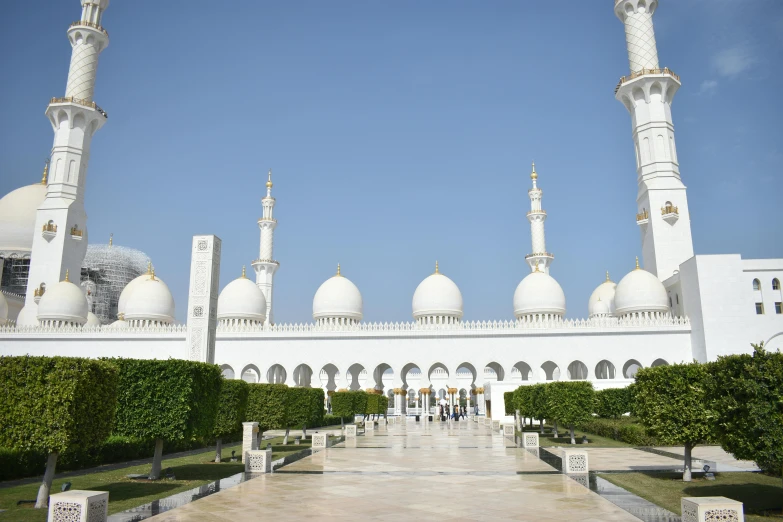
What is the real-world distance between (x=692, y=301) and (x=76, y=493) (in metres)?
29.6

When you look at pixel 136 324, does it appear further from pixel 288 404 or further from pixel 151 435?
pixel 151 435

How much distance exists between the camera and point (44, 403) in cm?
784

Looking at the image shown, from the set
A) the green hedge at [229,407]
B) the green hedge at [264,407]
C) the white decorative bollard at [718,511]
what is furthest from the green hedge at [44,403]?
the green hedge at [264,407]

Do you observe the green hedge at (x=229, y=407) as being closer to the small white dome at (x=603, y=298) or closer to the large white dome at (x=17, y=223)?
the small white dome at (x=603, y=298)

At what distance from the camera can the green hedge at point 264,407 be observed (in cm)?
1590

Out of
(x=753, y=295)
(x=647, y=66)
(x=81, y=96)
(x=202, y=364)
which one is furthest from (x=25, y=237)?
(x=753, y=295)

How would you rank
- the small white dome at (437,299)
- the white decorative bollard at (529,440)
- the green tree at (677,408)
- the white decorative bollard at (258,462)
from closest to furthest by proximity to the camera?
the green tree at (677,408)
the white decorative bollard at (258,462)
the white decorative bollard at (529,440)
the small white dome at (437,299)

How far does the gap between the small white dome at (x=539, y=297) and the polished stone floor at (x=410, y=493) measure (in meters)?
21.4

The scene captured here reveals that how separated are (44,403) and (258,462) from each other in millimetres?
4240

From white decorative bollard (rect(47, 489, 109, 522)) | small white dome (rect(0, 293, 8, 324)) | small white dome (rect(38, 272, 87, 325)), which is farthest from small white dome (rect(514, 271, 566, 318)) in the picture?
small white dome (rect(0, 293, 8, 324))

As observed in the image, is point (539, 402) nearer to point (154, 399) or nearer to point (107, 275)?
point (154, 399)

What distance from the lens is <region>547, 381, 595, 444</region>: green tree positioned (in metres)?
17.1

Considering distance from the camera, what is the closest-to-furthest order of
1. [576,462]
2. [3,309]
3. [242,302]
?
[576,462]
[242,302]
[3,309]

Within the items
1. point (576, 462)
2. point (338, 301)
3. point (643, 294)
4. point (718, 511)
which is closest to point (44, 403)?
point (718, 511)
